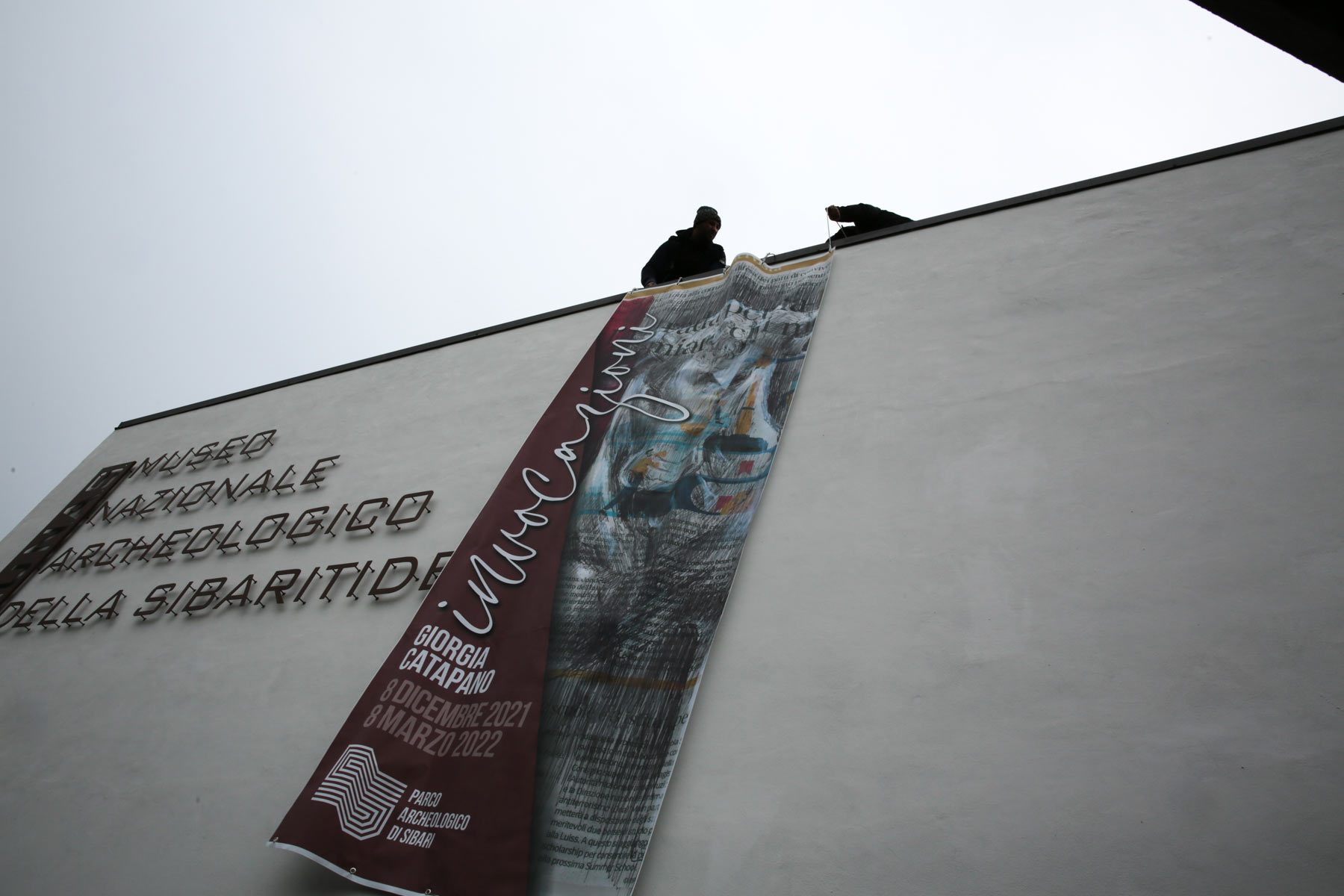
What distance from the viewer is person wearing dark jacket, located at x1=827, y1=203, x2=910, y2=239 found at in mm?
3781

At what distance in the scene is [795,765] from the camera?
6.75ft

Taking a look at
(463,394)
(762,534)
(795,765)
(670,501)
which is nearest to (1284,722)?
(795,765)

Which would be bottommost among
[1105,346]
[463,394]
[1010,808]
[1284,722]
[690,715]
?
[1284,722]

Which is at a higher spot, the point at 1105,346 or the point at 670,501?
the point at 670,501

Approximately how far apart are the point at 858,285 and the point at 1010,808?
217 centimetres

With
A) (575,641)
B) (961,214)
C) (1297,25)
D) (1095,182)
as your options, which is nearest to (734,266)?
(961,214)

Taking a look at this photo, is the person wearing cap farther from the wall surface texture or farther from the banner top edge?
the wall surface texture

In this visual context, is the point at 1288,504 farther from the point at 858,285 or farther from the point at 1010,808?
the point at 858,285

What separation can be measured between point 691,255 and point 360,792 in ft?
9.64

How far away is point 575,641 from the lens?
2.52 meters

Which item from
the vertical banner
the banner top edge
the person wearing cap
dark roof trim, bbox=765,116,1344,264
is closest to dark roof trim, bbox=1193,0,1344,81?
the vertical banner

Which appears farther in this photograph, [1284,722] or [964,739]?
[964,739]

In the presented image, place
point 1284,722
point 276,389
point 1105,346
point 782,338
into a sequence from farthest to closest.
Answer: point 276,389 → point 782,338 → point 1105,346 → point 1284,722

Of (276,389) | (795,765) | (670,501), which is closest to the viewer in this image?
(795,765)
